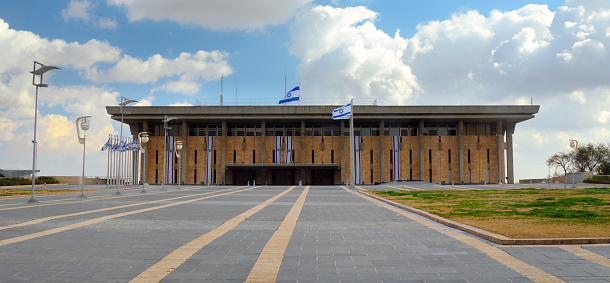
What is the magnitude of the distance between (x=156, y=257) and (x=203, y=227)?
4.20 meters

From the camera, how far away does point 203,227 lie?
465 inches

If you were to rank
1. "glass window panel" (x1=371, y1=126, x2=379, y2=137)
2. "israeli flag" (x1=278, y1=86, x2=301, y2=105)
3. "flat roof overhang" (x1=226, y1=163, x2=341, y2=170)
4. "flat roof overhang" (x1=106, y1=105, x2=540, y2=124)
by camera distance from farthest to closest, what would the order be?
1. "glass window panel" (x1=371, y1=126, x2=379, y2=137)
2. "flat roof overhang" (x1=106, y1=105, x2=540, y2=124)
3. "israeli flag" (x1=278, y1=86, x2=301, y2=105)
4. "flat roof overhang" (x1=226, y1=163, x2=341, y2=170)

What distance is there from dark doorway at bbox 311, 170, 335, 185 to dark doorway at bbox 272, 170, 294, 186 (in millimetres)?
3555

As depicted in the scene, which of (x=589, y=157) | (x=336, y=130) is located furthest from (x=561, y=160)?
(x=336, y=130)

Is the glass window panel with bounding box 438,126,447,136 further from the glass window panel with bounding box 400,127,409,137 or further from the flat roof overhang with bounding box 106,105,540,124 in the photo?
the glass window panel with bounding box 400,127,409,137

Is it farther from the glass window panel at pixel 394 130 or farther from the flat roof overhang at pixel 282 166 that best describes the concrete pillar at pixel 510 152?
the flat roof overhang at pixel 282 166

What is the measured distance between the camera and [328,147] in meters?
73.0

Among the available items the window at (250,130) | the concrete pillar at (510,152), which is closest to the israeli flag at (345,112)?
the window at (250,130)

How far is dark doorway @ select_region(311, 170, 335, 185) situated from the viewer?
7300 cm

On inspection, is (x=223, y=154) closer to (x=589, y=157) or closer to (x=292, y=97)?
(x=292, y=97)

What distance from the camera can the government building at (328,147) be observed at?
71.0 metres

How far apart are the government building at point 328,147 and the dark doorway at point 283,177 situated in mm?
162

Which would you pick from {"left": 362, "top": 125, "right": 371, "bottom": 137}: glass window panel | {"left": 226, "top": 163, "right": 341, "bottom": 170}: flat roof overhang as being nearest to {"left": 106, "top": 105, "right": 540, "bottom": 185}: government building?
{"left": 362, "top": 125, "right": 371, "bottom": 137}: glass window panel

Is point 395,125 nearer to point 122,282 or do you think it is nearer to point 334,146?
point 334,146
